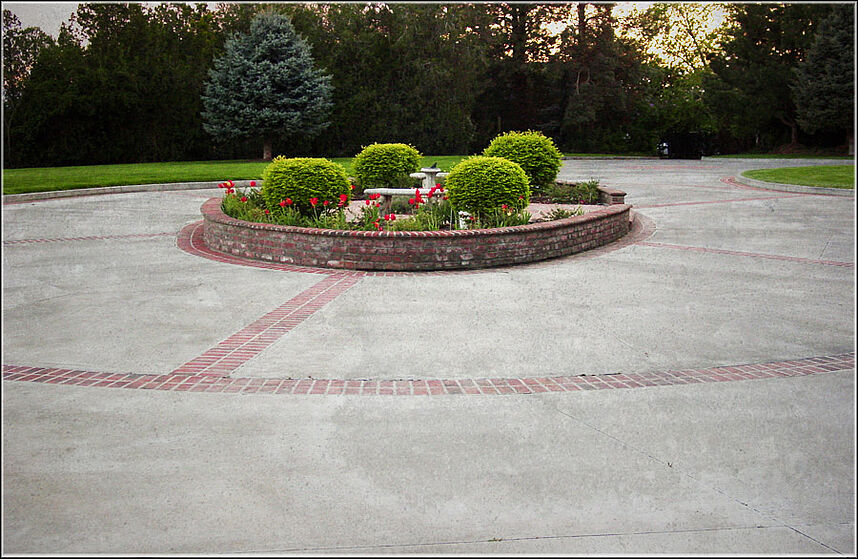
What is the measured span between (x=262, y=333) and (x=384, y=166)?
9231 mm

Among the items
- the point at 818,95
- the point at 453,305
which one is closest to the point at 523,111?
the point at 818,95

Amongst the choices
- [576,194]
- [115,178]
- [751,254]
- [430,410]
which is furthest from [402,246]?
[115,178]

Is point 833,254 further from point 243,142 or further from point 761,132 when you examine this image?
point 761,132

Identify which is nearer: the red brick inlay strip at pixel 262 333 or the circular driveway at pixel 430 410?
the circular driveway at pixel 430 410

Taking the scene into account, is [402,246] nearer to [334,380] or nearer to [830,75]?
[334,380]

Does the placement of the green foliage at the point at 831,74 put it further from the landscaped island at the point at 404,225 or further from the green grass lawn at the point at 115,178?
the landscaped island at the point at 404,225

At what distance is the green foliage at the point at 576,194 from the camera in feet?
46.5

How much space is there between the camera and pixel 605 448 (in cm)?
386

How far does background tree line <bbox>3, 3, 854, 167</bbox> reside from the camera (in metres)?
30.3

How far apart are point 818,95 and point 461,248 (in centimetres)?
3239

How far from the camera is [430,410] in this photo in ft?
14.4

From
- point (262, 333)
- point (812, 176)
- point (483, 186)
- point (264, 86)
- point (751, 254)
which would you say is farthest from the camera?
point (264, 86)

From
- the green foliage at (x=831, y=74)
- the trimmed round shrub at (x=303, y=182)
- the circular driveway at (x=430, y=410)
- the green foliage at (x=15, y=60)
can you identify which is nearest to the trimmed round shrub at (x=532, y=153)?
the trimmed round shrub at (x=303, y=182)

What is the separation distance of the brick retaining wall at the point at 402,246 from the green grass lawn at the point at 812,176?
12.2m
